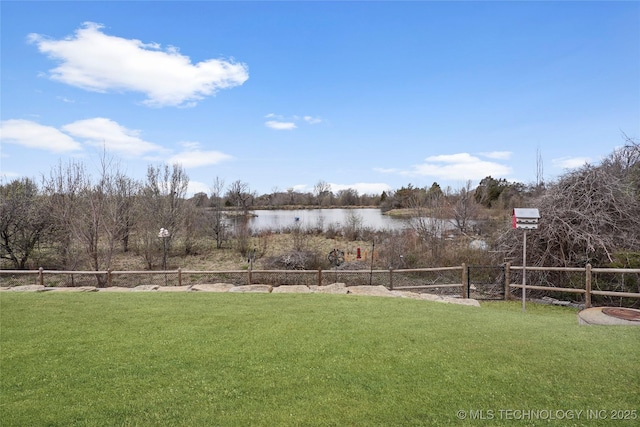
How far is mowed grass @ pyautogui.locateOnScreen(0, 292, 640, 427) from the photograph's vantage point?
3033 mm

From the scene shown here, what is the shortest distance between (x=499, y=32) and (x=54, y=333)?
12.0 m

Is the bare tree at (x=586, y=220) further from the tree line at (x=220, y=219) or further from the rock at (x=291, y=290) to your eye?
the rock at (x=291, y=290)

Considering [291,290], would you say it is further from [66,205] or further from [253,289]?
[66,205]

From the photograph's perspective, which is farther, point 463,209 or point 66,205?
point 463,209

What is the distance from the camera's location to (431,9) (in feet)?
32.9

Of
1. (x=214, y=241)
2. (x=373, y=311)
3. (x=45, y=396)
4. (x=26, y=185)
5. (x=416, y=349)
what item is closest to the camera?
(x=45, y=396)

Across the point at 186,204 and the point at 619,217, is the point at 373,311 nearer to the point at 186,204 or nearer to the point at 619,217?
the point at 619,217

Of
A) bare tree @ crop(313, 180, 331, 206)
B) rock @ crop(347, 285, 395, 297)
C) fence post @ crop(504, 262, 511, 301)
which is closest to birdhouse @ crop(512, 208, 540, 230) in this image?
fence post @ crop(504, 262, 511, 301)

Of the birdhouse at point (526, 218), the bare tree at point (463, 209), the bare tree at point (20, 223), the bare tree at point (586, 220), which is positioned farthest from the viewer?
the bare tree at point (463, 209)

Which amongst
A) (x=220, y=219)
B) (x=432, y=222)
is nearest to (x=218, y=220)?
(x=220, y=219)

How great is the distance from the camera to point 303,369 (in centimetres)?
380

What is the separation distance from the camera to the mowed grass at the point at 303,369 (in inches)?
119

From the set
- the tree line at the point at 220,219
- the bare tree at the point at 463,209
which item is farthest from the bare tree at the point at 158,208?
the bare tree at the point at 463,209

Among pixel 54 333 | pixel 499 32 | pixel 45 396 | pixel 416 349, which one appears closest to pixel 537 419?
pixel 416 349
